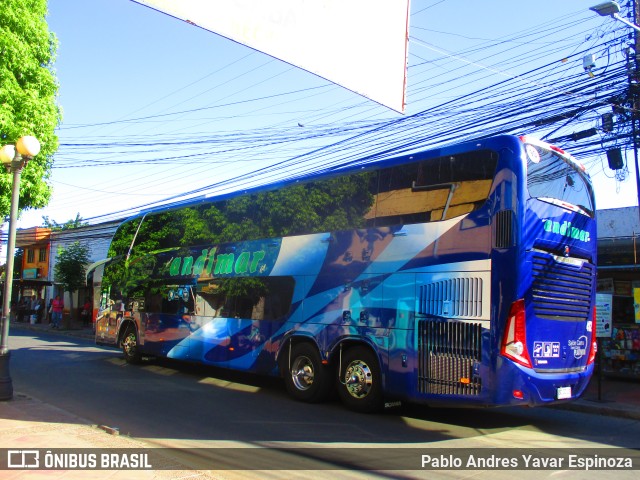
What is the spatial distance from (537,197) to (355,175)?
3170 mm

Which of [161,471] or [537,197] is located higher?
[537,197]

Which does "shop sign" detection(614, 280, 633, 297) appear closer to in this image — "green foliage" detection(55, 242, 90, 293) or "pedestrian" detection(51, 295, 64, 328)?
"green foliage" detection(55, 242, 90, 293)

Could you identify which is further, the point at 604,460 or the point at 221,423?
the point at 221,423

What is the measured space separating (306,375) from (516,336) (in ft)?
13.9

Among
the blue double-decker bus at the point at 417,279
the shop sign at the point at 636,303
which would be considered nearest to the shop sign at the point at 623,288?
the shop sign at the point at 636,303

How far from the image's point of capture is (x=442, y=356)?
766cm

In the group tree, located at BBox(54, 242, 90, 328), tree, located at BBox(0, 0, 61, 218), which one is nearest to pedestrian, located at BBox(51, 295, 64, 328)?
tree, located at BBox(54, 242, 90, 328)

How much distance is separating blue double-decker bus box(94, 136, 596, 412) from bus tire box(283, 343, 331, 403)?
30 mm

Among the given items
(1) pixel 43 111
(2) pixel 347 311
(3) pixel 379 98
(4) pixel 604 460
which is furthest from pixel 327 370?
(1) pixel 43 111

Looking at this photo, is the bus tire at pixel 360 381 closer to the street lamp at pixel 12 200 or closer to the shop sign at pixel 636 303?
the street lamp at pixel 12 200

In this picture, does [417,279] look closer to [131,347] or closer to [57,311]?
[131,347]

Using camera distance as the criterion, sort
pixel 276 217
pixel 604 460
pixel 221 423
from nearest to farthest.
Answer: pixel 604 460 < pixel 221 423 < pixel 276 217

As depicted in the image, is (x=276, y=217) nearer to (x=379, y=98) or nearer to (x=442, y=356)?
(x=442, y=356)

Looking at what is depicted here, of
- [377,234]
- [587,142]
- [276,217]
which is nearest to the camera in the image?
[377,234]
